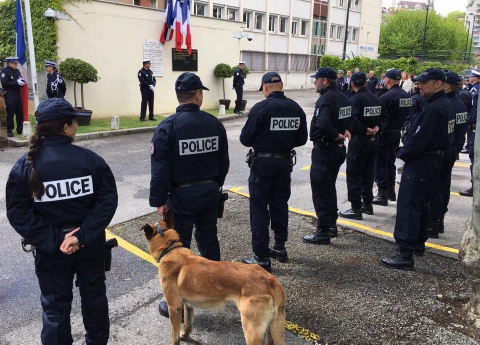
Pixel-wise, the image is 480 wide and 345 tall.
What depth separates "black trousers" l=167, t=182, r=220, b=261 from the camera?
3.65 metres

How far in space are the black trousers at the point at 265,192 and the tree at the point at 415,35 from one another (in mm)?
52524

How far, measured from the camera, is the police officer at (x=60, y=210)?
8.54 feet

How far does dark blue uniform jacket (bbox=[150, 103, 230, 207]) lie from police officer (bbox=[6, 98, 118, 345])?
74cm

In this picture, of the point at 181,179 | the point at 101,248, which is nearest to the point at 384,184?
the point at 181,179

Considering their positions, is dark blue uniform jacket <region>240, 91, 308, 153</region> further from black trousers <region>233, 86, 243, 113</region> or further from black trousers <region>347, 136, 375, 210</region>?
black trousers <region>233, 86, 243, 113</region>

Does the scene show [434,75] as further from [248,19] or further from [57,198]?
[248,19]

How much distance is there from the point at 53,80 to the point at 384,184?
9934 mm

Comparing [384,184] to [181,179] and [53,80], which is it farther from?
[53,80]

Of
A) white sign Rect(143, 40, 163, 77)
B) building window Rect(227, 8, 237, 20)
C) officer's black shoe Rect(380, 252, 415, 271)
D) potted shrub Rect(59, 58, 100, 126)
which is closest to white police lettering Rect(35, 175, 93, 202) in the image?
officer's black shoe Rect(380, 252, 415, 271)

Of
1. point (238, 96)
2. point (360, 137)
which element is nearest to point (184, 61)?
point (238, 96)

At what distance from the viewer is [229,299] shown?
9.47 ft

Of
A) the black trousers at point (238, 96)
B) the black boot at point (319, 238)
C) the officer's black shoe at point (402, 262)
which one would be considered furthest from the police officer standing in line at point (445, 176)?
the black trousers at point (238, 96)

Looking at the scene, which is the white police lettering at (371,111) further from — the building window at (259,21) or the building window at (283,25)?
the building window at (283,25)

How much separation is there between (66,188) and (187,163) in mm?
1199
